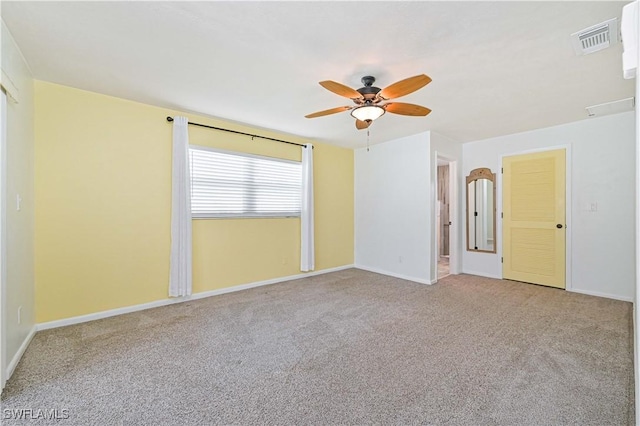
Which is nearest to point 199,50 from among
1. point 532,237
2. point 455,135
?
point 455,135

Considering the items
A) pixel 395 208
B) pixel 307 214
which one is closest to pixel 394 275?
pixel 395 208

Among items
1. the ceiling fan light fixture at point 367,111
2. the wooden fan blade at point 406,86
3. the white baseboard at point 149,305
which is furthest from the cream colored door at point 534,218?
the white baseboard at point 149,305

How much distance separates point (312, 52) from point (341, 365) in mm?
2481

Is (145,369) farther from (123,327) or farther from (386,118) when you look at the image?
(386,118)

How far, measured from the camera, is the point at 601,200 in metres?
3.76

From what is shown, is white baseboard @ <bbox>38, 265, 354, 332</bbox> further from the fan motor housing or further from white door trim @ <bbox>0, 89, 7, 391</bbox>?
the fan motor housing

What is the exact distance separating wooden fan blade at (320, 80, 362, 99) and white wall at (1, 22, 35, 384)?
2228 millimetres

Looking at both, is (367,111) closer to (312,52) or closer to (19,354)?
(312,52)

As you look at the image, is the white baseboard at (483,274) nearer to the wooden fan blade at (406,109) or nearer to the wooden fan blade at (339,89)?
the wooden fan blade at (406,109)

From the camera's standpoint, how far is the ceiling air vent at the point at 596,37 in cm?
187

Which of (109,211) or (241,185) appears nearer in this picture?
(109,211)

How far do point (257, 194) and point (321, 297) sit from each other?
1.85m

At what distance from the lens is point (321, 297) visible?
379cm

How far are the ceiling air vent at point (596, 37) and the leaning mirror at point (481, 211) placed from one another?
2963 mm
